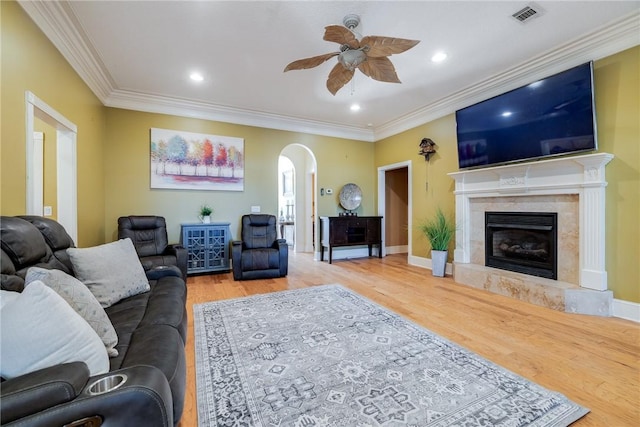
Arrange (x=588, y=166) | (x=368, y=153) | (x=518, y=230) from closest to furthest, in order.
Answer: (x=588, y=166) → (x=518, y=230) → (x=368, y=153)

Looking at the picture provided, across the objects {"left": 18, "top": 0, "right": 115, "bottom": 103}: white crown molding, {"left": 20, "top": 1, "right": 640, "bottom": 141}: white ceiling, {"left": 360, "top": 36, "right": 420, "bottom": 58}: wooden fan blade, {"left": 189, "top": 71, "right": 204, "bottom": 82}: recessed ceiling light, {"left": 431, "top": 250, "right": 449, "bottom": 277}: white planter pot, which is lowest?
{"left": 431, "top": 250, "right": 449, "bottom": 277}: white planter pot

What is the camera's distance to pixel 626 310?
2637 mm

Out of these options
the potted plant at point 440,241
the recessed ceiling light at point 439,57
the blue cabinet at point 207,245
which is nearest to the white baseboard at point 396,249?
the potted plant at point 440,241

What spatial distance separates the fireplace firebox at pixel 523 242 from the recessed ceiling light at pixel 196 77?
4402mm

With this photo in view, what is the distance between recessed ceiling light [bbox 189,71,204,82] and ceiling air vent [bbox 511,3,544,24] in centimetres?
354

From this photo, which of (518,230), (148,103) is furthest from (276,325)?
(148,103)

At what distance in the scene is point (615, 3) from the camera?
2342 millimetres

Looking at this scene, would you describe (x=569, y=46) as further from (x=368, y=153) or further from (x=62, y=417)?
(x=62, y=417)

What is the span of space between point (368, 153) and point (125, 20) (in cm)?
475

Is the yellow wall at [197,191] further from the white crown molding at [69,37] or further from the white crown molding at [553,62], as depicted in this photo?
the white crown molding at [553,62]

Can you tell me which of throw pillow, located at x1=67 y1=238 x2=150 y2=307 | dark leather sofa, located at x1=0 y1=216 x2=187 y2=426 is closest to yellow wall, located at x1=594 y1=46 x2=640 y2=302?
dark leather sofa, located at x1=0 y1=216 x2=187 y2=426

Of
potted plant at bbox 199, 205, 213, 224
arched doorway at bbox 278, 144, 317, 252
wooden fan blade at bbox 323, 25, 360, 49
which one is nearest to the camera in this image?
wooden fan blade at bbox 323, 25, 360, 49

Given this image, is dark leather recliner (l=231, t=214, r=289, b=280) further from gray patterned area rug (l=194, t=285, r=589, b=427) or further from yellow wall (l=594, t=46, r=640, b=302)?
yellow wall (l=594, t=46, r=640, b=302)

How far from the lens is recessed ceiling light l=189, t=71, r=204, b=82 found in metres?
3.54
